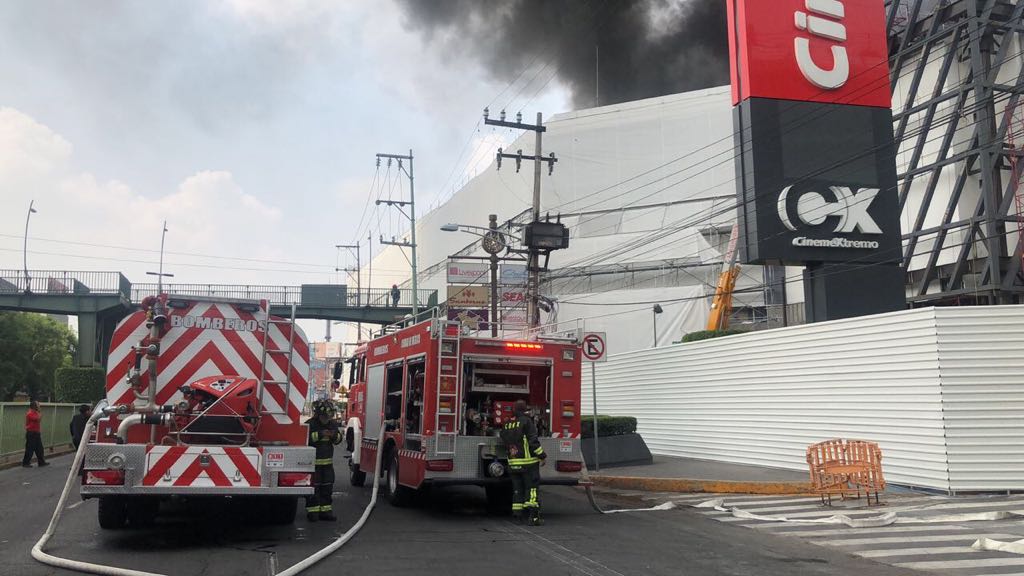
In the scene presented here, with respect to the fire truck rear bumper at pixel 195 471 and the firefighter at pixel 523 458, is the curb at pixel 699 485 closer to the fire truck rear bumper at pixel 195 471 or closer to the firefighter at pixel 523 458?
the firefighter at pixel 523 458

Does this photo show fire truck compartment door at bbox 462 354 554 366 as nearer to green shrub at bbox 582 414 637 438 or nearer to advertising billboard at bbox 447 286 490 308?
green shrub at bbox 582 414 637 438

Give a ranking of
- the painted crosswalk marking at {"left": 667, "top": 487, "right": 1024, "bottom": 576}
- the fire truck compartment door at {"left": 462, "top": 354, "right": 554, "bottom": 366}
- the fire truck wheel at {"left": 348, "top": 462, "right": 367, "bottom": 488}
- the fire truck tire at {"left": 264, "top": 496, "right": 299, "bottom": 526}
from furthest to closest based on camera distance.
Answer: the fire truck wheel at {"left": 348, "top": 462, "right": 367, "bottom": 488} < the fire truck compartment door at {"left": 462, "top": 354, "right": 554, "bottom": 366} < the fire truck tire at {"left": 264, "top": 496, "right": 299, "bottom": 526} < the painted crosswalk marking at {"left": 667, "top": 487, "right": 1024, "bottom": 576}

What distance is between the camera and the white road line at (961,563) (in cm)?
757

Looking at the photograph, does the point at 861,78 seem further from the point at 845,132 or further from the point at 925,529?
the point at 925,529

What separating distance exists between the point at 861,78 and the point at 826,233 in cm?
413

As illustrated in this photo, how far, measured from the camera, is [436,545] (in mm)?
8734

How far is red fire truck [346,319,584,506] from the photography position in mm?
11125

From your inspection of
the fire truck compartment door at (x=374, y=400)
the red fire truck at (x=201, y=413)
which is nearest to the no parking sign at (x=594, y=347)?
the fire truck compartment door at (x=374, y=400)

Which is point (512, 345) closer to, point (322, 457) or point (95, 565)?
point (322, 457)

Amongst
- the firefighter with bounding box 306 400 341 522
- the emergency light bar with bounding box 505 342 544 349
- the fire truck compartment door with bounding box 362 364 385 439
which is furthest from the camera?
the fire truck compartment door with bounding box 362 364 385 439

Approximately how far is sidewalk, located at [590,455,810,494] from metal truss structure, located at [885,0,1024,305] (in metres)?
14.5

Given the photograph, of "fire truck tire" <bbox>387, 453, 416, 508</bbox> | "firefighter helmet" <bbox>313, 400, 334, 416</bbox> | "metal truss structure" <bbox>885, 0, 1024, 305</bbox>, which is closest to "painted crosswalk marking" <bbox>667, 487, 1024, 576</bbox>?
"fire truck tire" <bbox>387, 453, 416, 508</bbox>

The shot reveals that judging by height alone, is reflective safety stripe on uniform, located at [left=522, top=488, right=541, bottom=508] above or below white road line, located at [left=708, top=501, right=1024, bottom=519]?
above

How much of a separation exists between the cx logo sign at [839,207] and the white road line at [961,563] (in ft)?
41.4
